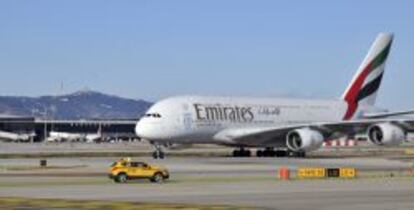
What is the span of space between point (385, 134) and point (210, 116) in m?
14.7

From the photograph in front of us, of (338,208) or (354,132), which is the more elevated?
(354,132)

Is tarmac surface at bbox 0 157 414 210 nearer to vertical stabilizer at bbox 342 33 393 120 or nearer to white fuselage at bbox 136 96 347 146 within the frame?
white fuselage at bbox 136 96 347 146

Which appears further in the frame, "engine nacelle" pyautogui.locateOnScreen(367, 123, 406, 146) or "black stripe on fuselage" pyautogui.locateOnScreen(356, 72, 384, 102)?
"black stripe on fuselage" pyautogui.locateOnScreen(356, 72, 384, 102)

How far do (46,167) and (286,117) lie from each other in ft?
98.7

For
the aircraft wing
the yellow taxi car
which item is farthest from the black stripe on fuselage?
the yellow taxi car

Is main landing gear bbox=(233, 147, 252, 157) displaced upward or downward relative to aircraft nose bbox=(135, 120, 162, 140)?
downward

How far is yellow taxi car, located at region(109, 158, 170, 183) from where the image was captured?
2005 inches

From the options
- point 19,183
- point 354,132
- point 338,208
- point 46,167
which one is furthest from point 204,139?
point 338,208

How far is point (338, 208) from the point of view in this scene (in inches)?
1319

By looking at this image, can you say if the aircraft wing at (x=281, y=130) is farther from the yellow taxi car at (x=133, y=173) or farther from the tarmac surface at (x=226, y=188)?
the yellow taxi car at (x=133, y=173)

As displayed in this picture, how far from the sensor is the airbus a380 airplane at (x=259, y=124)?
8250 cm

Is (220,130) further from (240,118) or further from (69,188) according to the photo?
(69,188)

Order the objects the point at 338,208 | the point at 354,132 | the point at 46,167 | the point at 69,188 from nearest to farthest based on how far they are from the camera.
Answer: the point at 338,208, the point at 69,188, the point at 46,167, the point at 354,132

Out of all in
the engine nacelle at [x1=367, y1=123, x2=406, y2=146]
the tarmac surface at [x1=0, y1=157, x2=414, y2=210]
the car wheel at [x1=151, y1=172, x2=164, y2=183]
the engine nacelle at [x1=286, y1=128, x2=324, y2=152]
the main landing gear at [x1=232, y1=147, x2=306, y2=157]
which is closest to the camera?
the tarmac surface at [x1=0, y1=157, x2=414, y2=210]
